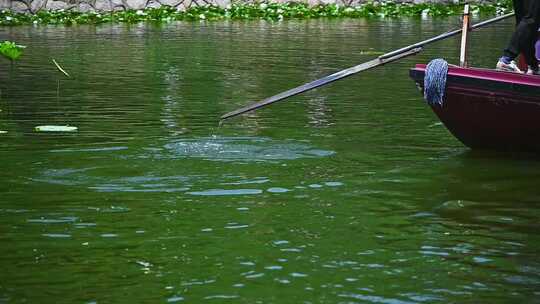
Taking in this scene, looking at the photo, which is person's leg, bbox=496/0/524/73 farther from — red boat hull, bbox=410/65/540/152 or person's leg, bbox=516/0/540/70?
red boat hull, bbox=410/65/540/152

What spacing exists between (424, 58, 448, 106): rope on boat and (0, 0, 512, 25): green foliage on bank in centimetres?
1802

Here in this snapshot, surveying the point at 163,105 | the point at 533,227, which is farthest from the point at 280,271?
the point at 163,105

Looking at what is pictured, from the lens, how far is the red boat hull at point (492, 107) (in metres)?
9.31

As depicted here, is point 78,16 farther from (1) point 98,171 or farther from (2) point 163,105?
(1) point 98,171

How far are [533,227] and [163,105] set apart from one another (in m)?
6.50

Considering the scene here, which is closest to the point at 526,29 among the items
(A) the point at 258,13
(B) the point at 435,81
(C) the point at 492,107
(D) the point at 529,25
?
(D) the point at 529,25

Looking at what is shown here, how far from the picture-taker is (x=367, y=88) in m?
14.8

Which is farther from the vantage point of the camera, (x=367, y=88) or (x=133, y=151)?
(x=367, y=88)

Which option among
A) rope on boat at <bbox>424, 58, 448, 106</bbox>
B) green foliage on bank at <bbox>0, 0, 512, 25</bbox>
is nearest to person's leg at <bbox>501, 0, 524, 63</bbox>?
rope on boat at <bbox>424, 58, 448, 106</bbox>

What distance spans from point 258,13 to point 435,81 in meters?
19.4

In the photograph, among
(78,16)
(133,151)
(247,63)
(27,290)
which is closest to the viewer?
(27,290)

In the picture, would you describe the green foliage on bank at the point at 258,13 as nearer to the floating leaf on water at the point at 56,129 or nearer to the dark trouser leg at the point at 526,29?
the floating leaf on water at the point at 56,129

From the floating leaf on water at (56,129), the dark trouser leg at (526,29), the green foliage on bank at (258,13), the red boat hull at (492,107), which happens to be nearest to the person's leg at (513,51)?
the dark trouser leg at (526,29)

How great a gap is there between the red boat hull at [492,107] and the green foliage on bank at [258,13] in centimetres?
1795
